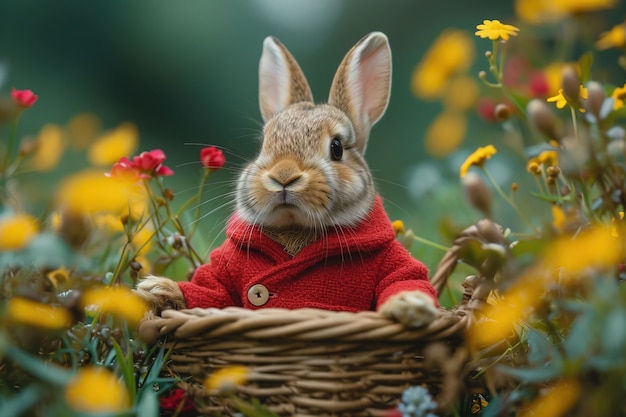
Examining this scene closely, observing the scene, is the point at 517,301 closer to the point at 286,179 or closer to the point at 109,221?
the point at 286,179

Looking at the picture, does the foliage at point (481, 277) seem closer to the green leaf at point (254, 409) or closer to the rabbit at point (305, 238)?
the green leaf at point (254, 409)

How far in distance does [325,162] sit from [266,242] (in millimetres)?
292

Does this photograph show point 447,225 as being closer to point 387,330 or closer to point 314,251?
point 387,330

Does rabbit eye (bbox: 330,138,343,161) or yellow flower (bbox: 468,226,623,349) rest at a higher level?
yellow flower (bbox: 468,226,623,349)

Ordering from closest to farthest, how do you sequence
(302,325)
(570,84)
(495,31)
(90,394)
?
(90,394) < (570,84) < (302,325) < (495,31)

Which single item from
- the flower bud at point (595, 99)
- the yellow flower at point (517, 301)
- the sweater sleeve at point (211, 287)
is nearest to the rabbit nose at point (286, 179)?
the sweater sleeve at point (211, 287)

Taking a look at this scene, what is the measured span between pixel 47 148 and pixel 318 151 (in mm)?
781

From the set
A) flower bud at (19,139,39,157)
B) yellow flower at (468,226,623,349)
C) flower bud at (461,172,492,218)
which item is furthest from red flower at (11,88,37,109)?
yellow flower at (468,226,623,349)

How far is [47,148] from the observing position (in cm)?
202

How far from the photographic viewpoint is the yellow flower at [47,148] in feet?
6.32

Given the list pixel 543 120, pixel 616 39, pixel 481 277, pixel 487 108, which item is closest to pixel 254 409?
pixel 481 277

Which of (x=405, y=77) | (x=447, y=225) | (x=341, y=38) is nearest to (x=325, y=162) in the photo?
(x=447, y=225)

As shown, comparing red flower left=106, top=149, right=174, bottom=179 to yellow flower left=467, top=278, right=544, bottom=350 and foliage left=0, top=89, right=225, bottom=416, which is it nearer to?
foliage left=0, top=89, right=225, bottom=416

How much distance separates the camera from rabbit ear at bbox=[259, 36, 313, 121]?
8.23 feet
